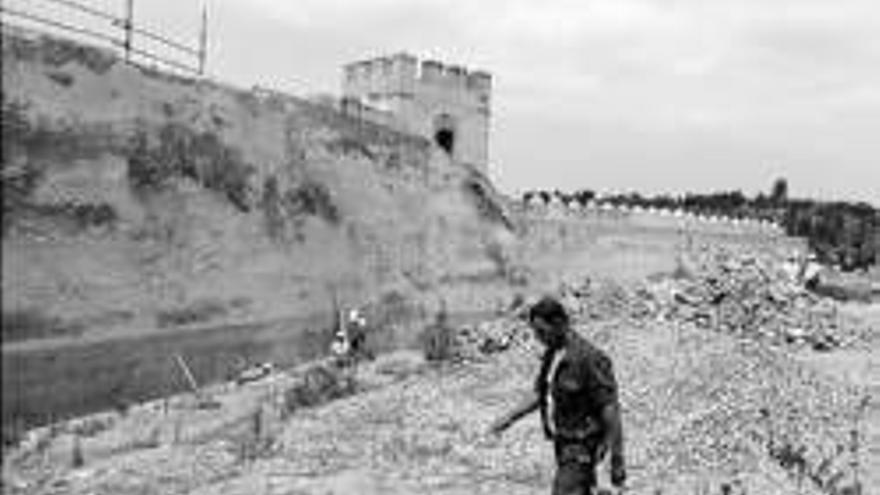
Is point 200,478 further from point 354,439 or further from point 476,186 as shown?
point 476,186

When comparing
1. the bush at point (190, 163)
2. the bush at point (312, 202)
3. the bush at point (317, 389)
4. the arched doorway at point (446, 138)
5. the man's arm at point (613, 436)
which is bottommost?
the bush at point (317, 389)

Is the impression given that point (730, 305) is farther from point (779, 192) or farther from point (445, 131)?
point (779, 192)

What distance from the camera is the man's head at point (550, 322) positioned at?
6.07 m

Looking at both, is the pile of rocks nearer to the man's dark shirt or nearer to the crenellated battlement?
the crenellated battlement

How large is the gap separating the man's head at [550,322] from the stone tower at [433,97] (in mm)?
15767

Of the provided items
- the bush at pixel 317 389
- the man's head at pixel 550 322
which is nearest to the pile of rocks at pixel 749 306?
the bush at pixel 317 389

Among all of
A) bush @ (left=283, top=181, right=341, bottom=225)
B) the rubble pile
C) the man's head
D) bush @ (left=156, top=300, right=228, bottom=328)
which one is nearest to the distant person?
the man's head

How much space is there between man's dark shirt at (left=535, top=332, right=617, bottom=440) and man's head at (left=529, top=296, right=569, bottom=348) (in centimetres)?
5

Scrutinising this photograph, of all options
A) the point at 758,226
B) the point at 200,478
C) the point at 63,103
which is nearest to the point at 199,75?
the point at 63,103

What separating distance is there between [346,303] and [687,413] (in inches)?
261

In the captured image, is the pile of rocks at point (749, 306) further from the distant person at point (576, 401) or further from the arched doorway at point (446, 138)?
the distant person at point (576, 401)

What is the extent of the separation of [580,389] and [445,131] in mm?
18295

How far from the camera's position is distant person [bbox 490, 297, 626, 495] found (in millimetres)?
6094

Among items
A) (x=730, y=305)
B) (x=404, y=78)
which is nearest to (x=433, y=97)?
(x=404, y=78)
